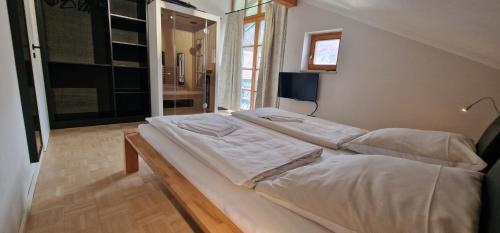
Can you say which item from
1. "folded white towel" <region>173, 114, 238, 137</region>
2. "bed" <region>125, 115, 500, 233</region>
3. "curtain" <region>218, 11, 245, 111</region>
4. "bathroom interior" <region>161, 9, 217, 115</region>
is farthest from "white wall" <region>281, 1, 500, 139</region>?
"folded white towel" <region>173, 114, 238, 137</region>

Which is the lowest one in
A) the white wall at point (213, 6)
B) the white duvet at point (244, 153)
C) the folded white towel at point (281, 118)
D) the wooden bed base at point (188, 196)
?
the wooden bed base at point (188, 196)

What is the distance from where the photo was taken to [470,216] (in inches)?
23.1

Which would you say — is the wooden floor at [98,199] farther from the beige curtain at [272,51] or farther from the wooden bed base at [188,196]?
the beige curtain at [272,51]

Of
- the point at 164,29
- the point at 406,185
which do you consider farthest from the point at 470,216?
the point at 164,29

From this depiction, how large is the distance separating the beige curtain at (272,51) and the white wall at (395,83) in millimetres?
300


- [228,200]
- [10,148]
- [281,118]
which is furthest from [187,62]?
[228,200]

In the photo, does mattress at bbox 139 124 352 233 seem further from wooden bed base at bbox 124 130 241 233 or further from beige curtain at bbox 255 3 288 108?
beige curtain at bbox 255 3 288 108

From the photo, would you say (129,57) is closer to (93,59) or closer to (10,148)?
(93,59)

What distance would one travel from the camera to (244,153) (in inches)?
47.2

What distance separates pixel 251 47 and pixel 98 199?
12.3ft

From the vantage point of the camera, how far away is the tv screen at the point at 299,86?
3.17 metres

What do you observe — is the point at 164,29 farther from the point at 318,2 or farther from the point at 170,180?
the point at 170,180

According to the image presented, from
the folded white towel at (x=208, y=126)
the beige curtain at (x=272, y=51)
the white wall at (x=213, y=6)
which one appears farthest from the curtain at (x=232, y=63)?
the folded white towel at (x=208, y=126)

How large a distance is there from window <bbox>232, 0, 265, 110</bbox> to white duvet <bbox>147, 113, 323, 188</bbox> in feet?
9.98
